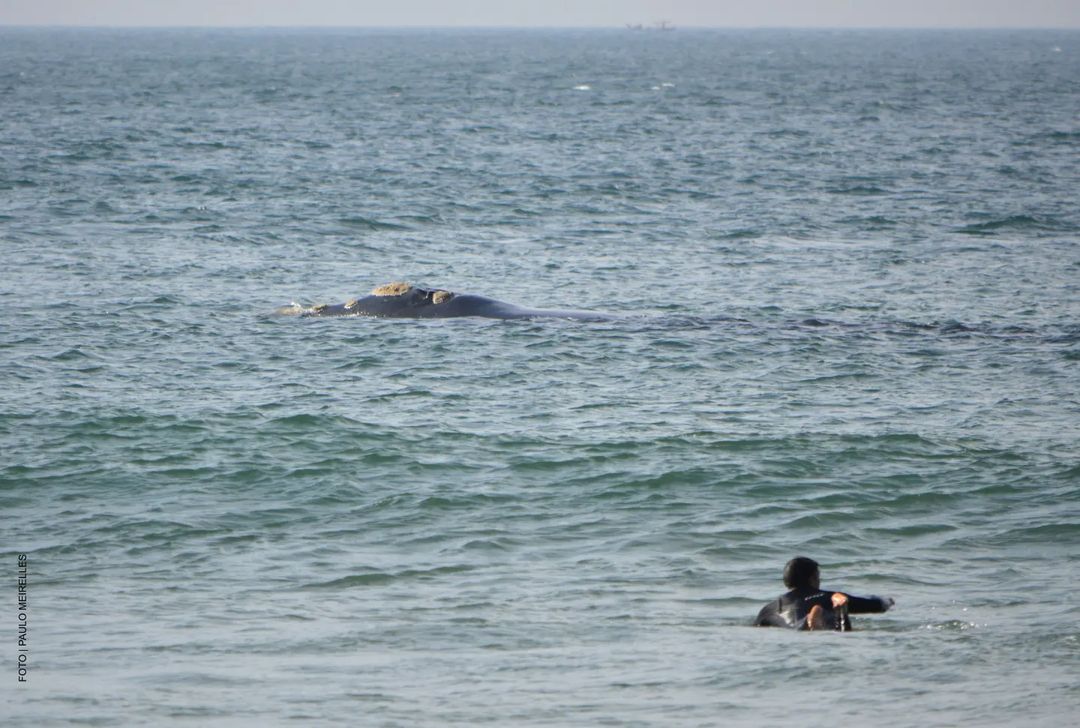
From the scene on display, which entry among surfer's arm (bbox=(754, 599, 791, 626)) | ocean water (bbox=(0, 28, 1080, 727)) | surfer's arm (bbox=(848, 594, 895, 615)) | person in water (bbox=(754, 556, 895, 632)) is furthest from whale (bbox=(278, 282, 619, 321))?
surfer's arm (bbox=(848, 594, 895, 615))

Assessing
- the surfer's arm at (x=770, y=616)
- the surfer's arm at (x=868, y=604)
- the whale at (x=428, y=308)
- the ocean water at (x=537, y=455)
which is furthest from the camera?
the whale at (x=428, y=308)

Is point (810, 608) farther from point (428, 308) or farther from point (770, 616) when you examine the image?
point (428, 308)

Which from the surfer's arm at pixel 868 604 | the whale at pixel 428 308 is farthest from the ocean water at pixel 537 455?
the whale at pixel 428 308

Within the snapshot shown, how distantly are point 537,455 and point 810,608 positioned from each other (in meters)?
6.76

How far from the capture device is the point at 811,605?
Result: 42.5 ft

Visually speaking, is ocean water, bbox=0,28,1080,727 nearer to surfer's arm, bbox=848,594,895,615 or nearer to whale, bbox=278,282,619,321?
surfer's arm, bbox=848,594,895,615

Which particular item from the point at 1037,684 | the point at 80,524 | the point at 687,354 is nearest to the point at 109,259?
the point at 687,354

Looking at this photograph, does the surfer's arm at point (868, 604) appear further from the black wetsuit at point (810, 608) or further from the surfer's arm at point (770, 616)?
the surfer's arm at point (770, 616)

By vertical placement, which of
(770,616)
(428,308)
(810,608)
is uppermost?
(428,308)

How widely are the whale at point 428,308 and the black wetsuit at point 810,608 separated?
13.8 metres

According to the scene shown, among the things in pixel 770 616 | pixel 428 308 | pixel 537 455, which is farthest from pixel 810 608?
pixel 428 308

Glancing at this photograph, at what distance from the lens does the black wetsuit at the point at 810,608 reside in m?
12.9

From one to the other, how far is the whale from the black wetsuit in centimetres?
1381

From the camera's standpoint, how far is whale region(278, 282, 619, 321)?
26.8 meters
